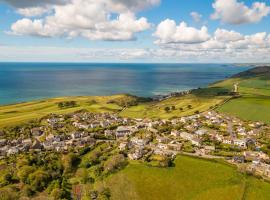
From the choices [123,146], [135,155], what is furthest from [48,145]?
[135,155]

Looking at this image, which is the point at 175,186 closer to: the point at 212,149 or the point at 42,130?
the point at 212,149

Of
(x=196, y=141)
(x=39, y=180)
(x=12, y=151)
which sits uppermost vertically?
(x=196, y=141)

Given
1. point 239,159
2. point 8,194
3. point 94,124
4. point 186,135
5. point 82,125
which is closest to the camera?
point 8,194

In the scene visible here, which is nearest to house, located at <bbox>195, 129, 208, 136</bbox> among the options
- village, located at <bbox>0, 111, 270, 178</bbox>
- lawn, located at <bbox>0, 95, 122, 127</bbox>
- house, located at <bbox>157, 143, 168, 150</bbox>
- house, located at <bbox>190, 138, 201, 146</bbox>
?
village, located at <bbox>0, 111, 270, 178</bbox>

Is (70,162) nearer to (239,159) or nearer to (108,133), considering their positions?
(108,133)

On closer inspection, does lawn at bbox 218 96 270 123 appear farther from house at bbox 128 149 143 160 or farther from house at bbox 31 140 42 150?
house at bbox 31 140 42 150

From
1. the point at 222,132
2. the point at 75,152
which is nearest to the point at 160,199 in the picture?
the point at 75,152

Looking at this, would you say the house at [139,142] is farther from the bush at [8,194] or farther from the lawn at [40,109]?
the lawn at [40,109]
